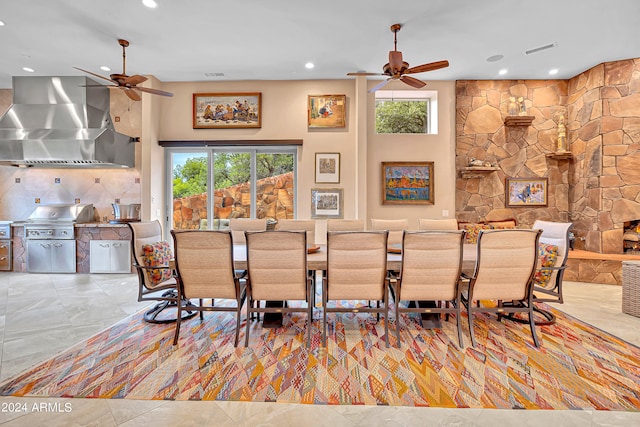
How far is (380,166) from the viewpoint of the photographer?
5273mm

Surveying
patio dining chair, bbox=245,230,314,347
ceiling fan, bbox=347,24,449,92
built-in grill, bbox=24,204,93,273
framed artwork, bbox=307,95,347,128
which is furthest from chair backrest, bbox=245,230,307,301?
built-in grill, bbox=24,204,93,273

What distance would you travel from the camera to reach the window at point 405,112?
5.38 m

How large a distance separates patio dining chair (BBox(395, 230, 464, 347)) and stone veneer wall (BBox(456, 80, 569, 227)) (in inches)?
133

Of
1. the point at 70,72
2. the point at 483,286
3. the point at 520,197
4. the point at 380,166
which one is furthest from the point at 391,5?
the point at 70,72

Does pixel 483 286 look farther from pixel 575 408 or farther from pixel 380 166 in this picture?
pixel 380 166

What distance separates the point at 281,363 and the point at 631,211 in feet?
18.7

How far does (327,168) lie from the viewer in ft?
17.2

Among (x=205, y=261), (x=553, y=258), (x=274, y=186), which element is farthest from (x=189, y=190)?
(x=553, y=258)

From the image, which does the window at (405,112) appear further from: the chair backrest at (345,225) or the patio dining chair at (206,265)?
the patio dining chair at (206,265)

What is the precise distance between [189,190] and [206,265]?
3.58 metres

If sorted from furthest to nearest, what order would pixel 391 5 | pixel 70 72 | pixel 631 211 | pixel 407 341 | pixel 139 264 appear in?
pixel 70 72 → pixel 631 211 → pixel 391 5 → pixel 139 264 → pixel 407 341

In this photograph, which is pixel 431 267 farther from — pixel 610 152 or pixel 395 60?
pixel 610 152

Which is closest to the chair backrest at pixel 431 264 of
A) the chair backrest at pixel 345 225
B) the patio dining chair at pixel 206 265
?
the chair backrest at pixel 345 225

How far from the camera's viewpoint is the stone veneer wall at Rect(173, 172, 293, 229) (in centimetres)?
543
